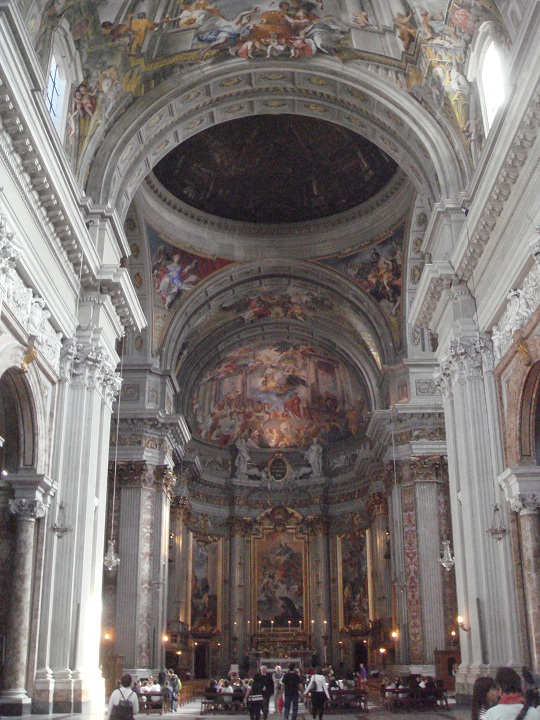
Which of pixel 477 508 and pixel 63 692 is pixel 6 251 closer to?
pixel 63 692

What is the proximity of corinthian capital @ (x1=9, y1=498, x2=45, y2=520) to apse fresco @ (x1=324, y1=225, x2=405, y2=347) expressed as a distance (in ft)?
54.7

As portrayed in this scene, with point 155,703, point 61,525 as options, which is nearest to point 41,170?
point 61,525

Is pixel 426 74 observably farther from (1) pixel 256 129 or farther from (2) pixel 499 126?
(1) pixel 256 129

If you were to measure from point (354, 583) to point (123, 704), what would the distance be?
2795cm

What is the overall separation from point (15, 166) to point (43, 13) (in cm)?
307

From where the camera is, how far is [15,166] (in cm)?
1271

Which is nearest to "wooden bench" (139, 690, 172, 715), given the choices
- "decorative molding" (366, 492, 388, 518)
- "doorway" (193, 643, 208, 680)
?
"decorative molding" (366, 492, 388, 518)

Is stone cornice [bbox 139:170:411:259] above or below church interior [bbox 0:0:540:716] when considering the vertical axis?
above

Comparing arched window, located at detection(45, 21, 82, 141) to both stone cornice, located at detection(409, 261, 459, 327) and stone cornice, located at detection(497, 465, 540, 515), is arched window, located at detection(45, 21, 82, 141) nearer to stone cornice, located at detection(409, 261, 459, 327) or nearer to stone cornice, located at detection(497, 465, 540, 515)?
stone cornice, located at detection(409, 261, 459, 327)

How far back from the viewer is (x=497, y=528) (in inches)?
574

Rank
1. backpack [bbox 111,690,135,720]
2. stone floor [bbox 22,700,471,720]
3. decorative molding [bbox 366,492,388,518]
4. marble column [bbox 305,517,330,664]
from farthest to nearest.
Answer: marble column [bbox 305,517,330,664]
decorative molding [bbox 366,492,388,518]
stone floor [bbox 22,700,471,720]
backpack [bbox 111,690,135,720]

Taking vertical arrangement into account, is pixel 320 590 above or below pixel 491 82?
below

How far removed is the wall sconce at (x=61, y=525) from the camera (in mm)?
14883

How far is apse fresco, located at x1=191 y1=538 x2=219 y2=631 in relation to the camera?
33.7 meters
